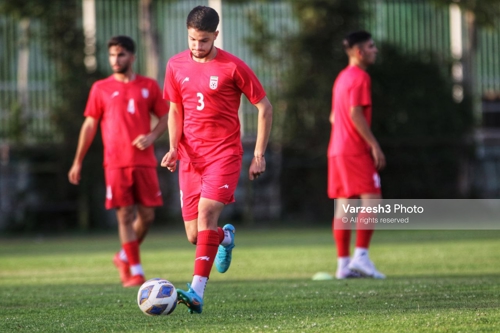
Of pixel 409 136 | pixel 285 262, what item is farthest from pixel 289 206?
pixel 285 262

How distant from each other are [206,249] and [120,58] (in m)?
3.46

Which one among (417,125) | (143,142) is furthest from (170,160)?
(417,125)

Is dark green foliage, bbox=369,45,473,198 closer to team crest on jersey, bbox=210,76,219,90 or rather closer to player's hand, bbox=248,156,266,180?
team crest on jersey, bbox=210,76,219,90

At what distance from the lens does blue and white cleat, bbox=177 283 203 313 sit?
21.6ft

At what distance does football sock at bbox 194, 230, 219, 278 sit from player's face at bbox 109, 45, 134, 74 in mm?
3358

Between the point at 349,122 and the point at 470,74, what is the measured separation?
49.7 feet

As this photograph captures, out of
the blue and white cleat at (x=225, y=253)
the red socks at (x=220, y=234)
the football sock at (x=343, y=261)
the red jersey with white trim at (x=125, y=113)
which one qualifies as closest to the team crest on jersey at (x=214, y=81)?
the red socks at (x=220, y=234)

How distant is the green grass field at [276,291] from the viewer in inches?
236

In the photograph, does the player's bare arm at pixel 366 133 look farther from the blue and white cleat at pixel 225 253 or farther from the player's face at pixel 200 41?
the player's face at pixel 200 41

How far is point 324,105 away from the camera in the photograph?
2259 cm

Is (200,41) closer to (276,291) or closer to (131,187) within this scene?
(276,291)

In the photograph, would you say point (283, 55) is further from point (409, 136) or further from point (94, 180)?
point (94, 180)

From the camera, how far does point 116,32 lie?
2573 cm

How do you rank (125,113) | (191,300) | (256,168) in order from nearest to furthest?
(191,300), (256,168), (125,113)
